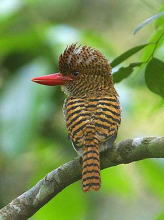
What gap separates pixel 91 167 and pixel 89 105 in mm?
407

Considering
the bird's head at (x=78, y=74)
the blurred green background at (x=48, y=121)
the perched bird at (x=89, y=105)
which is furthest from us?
the blurred green background at (x=48, y=121)

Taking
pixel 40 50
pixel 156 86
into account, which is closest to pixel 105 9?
pixel 40 50

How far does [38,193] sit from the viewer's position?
2.67m

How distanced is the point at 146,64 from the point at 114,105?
0.37 meters

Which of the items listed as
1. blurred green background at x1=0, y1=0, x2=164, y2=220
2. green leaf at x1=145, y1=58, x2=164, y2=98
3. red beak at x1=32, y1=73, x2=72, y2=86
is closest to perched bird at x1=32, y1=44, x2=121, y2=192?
red beak at x1=32, y1=73, x2=72, y2=86

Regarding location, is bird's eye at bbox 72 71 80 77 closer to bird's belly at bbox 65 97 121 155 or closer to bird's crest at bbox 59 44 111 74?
bird's crest at bbox 59 44 111 74

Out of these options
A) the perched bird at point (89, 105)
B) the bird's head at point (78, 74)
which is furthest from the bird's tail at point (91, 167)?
the bird's head at point (78, 74)

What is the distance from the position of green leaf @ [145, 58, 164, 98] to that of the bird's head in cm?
68

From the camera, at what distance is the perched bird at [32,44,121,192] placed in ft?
8.96

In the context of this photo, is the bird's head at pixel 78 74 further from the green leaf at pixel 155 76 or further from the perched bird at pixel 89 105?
the green leaf at pixel 155 76

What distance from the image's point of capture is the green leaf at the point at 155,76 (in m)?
2.58

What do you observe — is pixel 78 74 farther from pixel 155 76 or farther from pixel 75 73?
pixel 155 76

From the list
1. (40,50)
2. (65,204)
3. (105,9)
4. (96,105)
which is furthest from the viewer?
(105,9)

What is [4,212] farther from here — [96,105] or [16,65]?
[16,65]
